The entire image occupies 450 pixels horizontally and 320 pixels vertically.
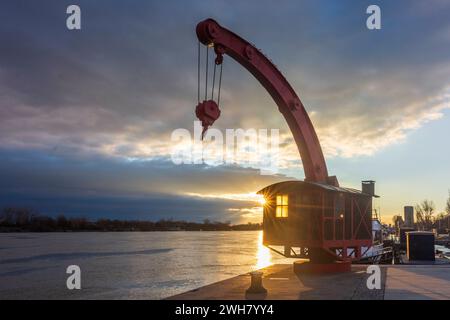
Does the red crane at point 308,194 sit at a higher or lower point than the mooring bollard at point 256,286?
higher

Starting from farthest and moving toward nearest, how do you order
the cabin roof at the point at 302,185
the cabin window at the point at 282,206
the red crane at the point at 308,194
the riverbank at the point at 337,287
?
the cabin window at the point at 282,206, the cabin roof at the point at 302,185, the red crane at the point at 308,194, the riverbank at the point at 337,287

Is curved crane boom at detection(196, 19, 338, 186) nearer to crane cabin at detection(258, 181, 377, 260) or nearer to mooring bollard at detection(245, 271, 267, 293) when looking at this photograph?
crane cabin at detection(258, 181, 377, 260)

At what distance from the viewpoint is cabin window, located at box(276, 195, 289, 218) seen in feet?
73.3

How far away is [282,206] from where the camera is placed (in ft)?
73.7

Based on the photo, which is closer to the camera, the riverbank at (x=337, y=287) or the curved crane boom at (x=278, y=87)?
the riverbank at (x=337, y=287)

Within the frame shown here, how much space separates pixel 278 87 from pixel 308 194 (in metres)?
5.28

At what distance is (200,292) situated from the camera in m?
17.2

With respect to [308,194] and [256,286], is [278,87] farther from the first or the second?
[256,286]

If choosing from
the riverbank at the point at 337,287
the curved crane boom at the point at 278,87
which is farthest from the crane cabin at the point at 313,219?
the curved crane boom at the point at 278,87

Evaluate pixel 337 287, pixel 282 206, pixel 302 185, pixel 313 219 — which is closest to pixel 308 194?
pixel 302 185

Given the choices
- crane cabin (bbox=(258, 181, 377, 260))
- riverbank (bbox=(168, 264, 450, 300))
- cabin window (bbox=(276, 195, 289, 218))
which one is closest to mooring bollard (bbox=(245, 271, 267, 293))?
riverbank (bbox=(168, 264, 450, 300))

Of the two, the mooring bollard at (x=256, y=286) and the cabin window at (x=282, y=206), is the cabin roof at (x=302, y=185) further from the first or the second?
the mooring bollard at (x=256, y=286)

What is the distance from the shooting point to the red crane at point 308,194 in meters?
21.2
